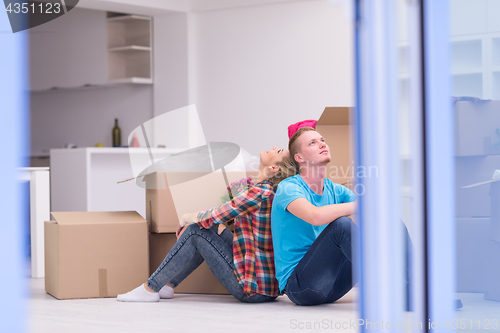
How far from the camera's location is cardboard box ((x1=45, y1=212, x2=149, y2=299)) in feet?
7.52

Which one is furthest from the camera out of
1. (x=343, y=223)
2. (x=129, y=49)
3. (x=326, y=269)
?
(x=129, y=49)

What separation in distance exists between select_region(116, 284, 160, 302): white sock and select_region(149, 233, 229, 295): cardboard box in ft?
0.85

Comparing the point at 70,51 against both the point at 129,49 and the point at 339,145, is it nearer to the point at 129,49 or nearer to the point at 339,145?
the point at 129,49

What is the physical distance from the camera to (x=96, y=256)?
91.3 inches

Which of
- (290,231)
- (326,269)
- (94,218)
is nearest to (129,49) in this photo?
(94,218)

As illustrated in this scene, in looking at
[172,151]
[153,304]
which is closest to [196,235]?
[153,304]

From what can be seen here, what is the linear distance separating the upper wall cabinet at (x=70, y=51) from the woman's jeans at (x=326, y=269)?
3871 millimetres

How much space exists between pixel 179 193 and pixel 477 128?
171cm

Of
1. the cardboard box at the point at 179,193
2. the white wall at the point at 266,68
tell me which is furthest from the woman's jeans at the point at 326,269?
the white wall at the point at 266,68

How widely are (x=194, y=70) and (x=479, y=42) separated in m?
4.39

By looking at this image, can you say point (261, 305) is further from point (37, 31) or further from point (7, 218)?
point (37, 31)

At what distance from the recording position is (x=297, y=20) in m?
4.63

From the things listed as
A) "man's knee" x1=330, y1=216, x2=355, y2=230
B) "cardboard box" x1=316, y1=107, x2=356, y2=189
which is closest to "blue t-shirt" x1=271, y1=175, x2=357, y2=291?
"man's knee" x1=330, y1=216, x2=355, y2=230

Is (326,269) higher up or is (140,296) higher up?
(326,269)
